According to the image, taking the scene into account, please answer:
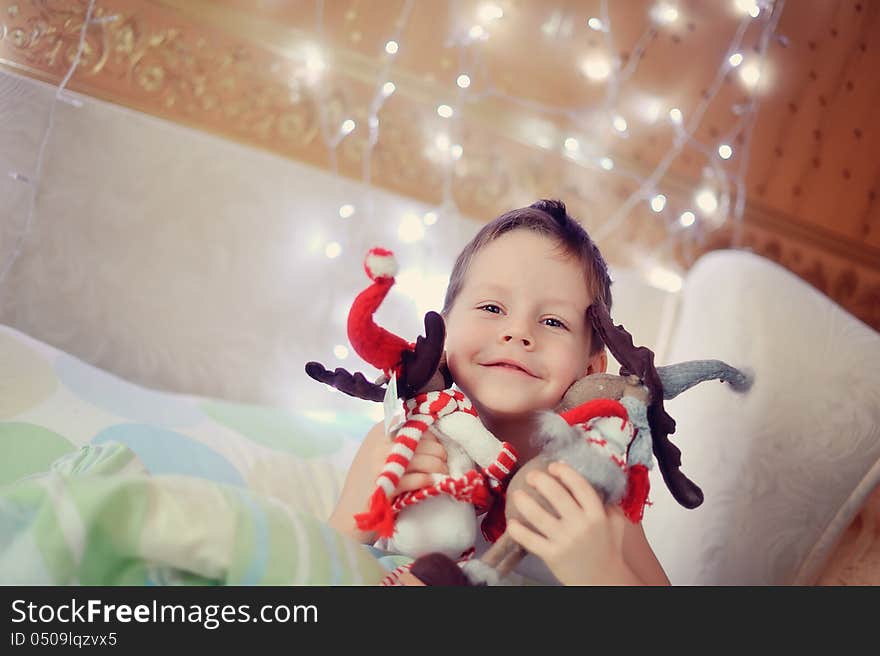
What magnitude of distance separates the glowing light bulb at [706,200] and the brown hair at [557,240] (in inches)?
46.2

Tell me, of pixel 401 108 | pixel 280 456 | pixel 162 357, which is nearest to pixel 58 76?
pixel 162 357

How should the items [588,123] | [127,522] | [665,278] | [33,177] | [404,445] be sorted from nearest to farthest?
1. [127,522]
2. [404,445]
3. [33,177]
4. [588,123]
5. [665,278]

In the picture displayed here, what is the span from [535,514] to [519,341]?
23 centimetres

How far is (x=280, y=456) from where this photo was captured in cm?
122

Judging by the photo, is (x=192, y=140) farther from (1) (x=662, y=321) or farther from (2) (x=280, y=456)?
(1) (x=662, y=321)

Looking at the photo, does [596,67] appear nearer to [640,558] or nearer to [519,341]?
[519,341]

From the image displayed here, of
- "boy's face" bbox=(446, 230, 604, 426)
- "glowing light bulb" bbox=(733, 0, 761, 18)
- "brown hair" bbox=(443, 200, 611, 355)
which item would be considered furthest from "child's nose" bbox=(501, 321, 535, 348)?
"glowing light bulb" bbox=(733, 0, 761, 18)

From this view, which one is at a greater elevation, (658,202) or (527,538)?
(658,202)

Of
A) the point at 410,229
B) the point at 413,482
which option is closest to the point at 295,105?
the point at 410,229

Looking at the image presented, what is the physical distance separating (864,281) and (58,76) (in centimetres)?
220

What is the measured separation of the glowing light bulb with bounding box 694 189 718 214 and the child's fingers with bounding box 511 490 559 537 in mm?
1545

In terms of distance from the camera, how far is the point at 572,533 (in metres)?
0.68
